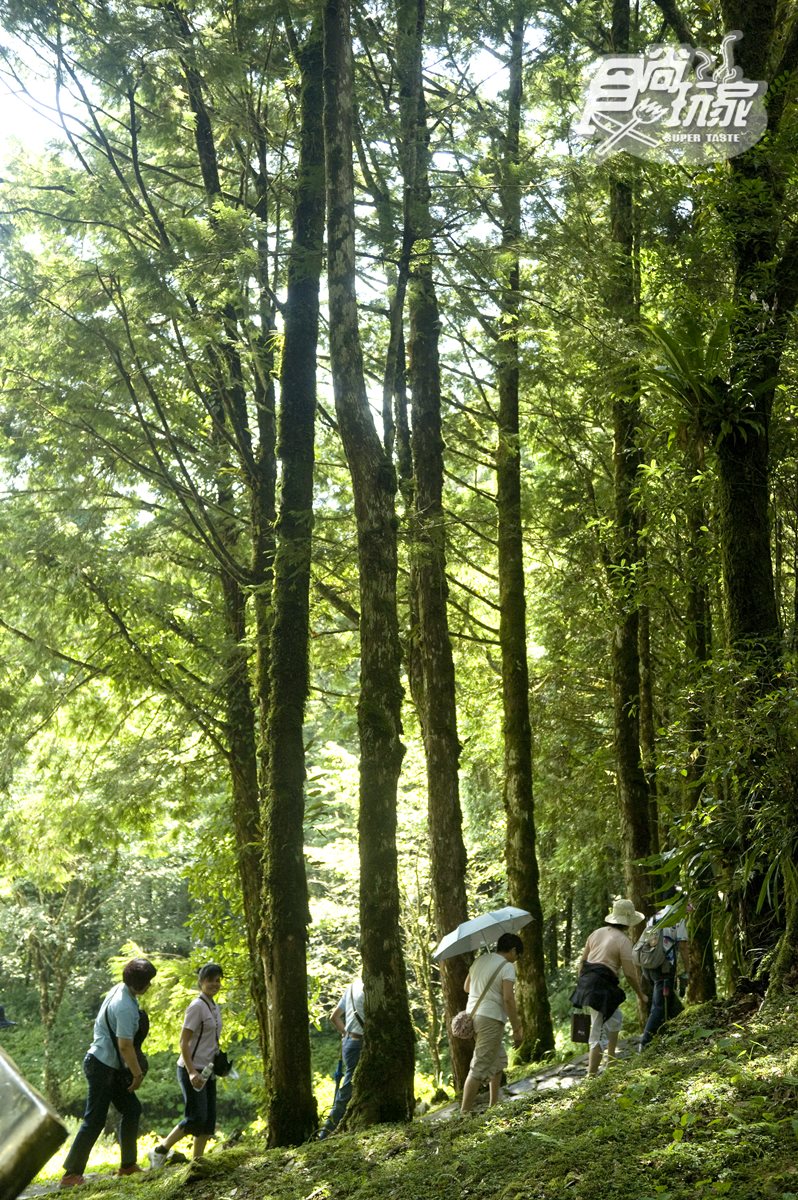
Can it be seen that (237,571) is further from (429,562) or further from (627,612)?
(627,612)

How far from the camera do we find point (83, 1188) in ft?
29.6

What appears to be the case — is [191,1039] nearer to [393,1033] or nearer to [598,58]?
[393,1033]

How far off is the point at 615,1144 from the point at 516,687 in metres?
9.67

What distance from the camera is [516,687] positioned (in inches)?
559

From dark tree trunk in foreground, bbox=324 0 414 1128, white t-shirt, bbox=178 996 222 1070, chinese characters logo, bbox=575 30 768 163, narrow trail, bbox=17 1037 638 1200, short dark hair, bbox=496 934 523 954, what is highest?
chinese characters logo, bbox=575 30 768 163

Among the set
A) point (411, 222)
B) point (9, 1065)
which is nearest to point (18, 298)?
point (411, 222)

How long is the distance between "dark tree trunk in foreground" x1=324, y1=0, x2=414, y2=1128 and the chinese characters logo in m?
3.13

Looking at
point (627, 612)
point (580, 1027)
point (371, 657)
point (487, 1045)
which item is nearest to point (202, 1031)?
point (487, 1045)

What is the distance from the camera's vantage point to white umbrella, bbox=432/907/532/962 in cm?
981

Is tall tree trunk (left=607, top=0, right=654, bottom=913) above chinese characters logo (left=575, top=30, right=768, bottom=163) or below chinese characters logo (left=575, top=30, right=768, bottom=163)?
below

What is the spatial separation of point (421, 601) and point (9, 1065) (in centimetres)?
1210

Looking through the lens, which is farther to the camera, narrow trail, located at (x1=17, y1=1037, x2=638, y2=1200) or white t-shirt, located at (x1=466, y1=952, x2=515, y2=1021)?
narrow trail, located at (x1=17, y1=1037, x2=638, y2=1200)

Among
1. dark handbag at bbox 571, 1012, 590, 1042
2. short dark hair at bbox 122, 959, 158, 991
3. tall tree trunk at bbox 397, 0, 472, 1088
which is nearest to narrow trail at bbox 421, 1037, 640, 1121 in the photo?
dark handbag at bbox 571, 1012, 590, 1042

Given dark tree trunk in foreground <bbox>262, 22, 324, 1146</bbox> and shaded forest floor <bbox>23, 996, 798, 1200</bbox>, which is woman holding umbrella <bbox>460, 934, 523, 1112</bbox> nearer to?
dark tree trunk in foreground <bbox>262, 22, 324, 1146</bbox>
